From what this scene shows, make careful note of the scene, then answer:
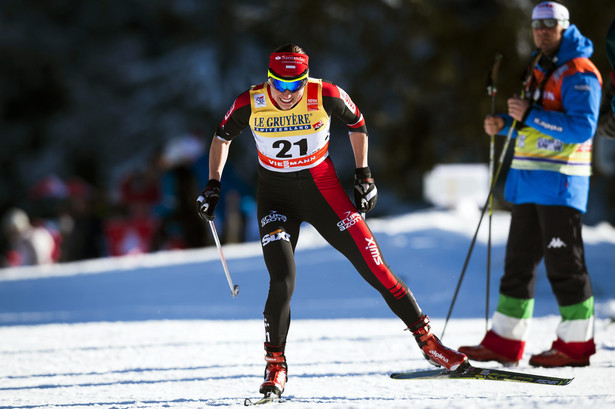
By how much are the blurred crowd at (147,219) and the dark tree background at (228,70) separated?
18.1 feet

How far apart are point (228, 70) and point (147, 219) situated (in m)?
7.49

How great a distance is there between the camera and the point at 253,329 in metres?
6.67

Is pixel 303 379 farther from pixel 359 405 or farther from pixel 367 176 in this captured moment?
pixel 367 176

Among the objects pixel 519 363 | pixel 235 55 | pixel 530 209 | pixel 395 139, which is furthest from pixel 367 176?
pixel 235 55

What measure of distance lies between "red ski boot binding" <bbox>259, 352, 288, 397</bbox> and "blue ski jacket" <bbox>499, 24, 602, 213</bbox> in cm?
193

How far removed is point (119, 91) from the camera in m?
21.3

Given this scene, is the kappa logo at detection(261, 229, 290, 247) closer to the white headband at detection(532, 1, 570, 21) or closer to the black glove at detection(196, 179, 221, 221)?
the black glove at detection(196, 179, 221, 221)

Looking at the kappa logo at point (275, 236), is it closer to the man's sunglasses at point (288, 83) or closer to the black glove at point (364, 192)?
the black glove at point (364, 192)

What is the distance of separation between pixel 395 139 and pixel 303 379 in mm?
12486

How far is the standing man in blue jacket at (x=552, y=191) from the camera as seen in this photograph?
4875 millimetres

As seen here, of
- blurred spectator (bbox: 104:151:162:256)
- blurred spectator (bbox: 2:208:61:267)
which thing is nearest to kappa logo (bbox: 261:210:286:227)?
blurred spectator (bbox: 104:151:162:256)

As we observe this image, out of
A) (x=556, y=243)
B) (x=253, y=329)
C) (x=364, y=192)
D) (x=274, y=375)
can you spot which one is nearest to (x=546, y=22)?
(x=556, y=243)

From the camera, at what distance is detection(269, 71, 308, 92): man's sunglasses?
167 inches

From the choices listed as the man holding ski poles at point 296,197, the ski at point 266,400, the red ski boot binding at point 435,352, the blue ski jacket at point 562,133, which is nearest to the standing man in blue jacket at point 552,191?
the blue ski jacket at point 562,133
